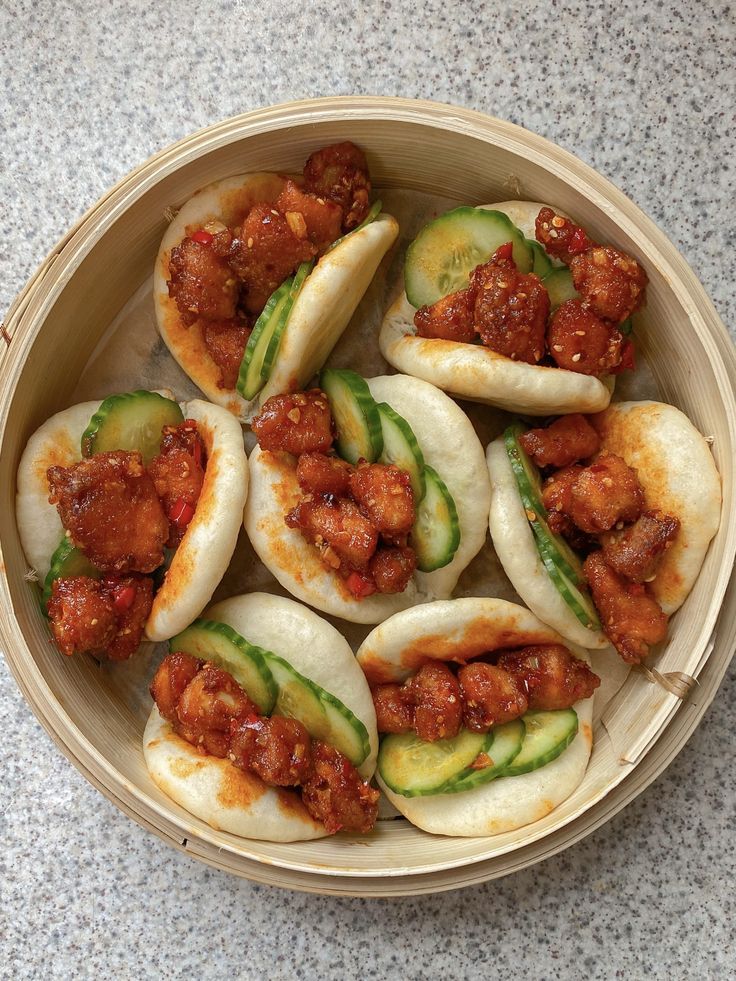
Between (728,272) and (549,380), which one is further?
(728,272)

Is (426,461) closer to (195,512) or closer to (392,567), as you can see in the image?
(392,567)

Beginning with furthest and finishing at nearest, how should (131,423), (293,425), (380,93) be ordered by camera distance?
(380,93), (131,423), (293,425)

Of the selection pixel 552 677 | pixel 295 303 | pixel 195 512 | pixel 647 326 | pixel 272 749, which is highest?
pixel 647 326

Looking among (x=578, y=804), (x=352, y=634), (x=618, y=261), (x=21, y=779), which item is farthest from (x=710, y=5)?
(x=21, y=779)

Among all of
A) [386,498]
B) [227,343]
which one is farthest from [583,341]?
[227,343]

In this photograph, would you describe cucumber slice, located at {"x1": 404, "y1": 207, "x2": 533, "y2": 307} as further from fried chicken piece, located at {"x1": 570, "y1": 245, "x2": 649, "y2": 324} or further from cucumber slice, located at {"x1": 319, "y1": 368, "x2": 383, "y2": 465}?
cucumber slice, located at {"x1": 319, "y1": 368, "x2": 383, "y2": 465}

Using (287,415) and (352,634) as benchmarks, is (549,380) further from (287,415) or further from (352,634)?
(352,634)

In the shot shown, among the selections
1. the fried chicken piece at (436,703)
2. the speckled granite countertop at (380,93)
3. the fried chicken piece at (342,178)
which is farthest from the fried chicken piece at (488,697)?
the fried chicken piece at (342,178)
